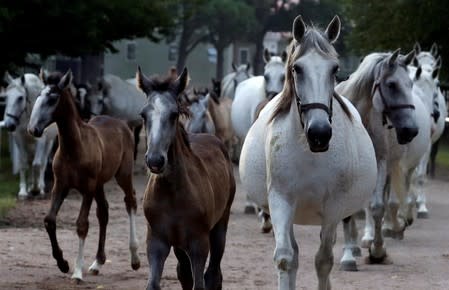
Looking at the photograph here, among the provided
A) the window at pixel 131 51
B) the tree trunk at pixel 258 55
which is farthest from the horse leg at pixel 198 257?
the window at pixel 131 51

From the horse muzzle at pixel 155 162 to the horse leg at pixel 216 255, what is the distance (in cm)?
156

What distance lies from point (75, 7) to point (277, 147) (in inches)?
607

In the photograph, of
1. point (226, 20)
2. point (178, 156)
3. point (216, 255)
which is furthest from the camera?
point (226, 20)

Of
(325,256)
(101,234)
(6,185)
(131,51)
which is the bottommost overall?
(6,185)

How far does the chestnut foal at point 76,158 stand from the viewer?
1184 centimetres

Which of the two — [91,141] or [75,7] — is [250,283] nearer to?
[91,141]

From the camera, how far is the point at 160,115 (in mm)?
8109

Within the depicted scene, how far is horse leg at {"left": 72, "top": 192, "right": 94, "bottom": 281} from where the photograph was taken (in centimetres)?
1147

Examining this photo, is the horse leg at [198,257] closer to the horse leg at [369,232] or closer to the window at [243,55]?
the horse leg at [369,232]

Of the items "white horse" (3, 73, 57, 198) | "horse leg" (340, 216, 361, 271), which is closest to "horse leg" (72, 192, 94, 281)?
"horse leg" (340, 216, 361, 271)

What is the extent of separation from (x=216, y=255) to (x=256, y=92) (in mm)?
10192

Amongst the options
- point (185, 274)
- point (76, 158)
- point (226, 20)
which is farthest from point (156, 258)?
point (226, 20)

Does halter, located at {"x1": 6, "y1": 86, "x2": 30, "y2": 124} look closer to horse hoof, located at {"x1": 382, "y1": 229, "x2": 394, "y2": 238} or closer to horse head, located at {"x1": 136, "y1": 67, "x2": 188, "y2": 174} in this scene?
horse hoof, located at {"x1": 382, "y1": 229, "x2": 394, "y2": 238}

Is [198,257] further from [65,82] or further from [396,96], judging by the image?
[65,82]
